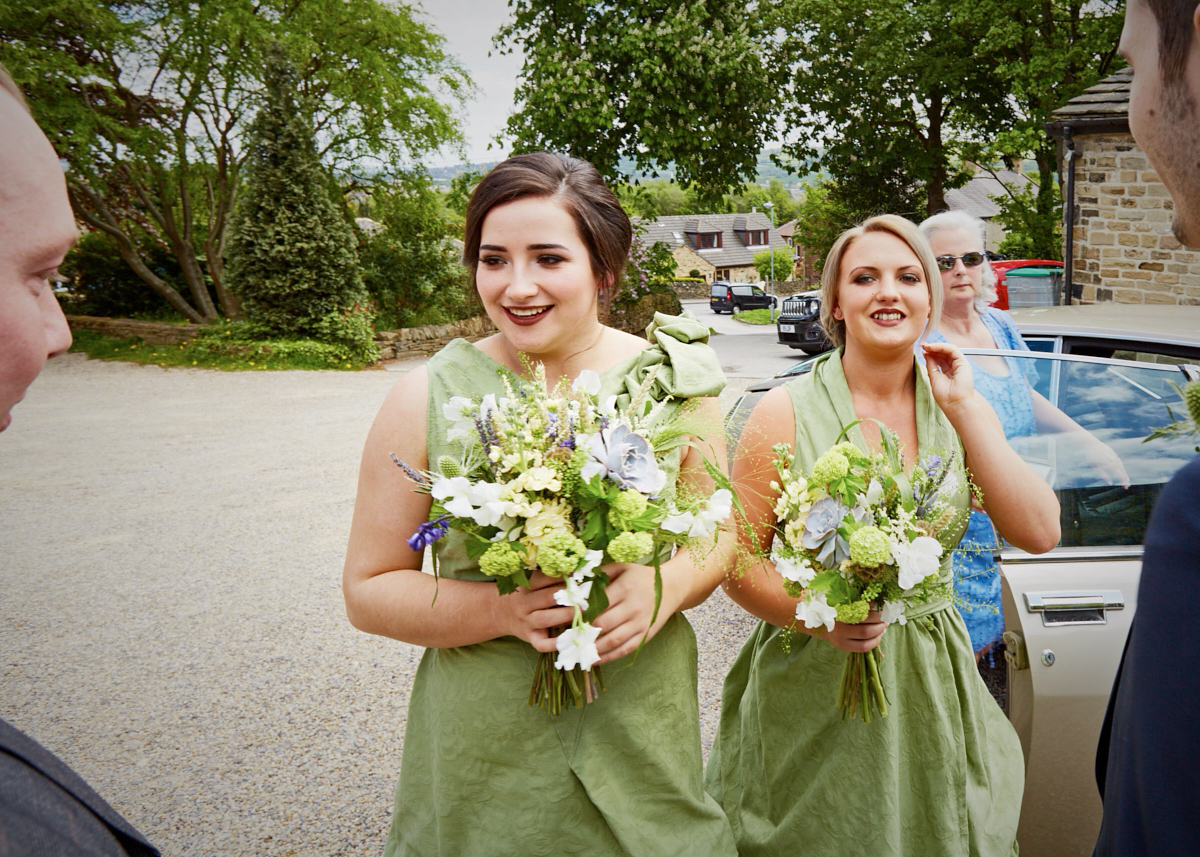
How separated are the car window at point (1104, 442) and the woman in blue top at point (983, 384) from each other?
4 centimetres

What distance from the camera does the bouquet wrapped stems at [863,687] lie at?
6.66 ft

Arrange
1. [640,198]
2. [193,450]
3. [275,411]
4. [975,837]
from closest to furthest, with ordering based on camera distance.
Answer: [975,837] → [193,450] → [275,411] → [640,198]

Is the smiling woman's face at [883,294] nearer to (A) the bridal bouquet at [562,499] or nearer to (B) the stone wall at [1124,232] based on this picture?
(A) the bridal bouquet at [562,499]

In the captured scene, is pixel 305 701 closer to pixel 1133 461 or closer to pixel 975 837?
pixel 975 837

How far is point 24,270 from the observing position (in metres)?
0.80

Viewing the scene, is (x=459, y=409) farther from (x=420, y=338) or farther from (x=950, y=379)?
(x=420, y=338)

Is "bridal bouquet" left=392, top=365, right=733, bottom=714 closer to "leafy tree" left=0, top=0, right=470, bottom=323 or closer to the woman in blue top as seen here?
the woman in blue top

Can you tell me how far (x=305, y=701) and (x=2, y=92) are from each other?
170 inches

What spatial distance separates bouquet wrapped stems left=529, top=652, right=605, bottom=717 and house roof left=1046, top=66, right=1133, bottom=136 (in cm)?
1538

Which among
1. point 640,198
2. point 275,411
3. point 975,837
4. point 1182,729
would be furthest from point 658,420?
point 640,198

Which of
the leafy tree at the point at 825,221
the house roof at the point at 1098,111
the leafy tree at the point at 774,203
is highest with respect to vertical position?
the leafy tree at the point at 774,203

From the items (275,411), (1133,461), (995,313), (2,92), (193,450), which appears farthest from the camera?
(275,411)

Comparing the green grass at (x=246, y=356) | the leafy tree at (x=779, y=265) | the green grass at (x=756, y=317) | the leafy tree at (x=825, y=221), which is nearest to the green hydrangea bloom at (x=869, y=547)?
the green grass at (x=246, y=356)

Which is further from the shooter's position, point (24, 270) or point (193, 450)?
point (193, 450)
